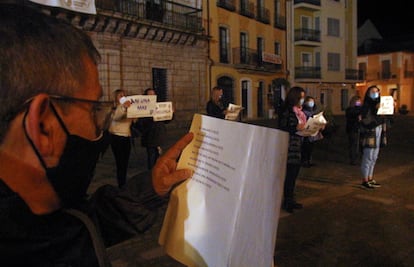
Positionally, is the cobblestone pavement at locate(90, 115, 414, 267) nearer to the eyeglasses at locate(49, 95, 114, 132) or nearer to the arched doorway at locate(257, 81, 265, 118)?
the eyeglasses at locate(49, 95, 114, 132)

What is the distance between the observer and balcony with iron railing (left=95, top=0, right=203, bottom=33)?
18.2 meters

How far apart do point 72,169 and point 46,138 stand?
154 mm

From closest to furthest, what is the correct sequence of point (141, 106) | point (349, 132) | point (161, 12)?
point (141, 106) < point (349, 132) < point (161, 12)

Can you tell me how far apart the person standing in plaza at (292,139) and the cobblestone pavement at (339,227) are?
0.23 metres

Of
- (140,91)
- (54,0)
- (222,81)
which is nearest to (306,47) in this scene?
(222,81)

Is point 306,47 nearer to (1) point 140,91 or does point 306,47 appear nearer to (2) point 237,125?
(1) point 140,91

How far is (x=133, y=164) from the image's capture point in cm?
994

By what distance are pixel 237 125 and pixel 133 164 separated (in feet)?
29.3

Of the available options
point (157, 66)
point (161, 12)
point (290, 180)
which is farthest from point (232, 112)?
point (161, 12)

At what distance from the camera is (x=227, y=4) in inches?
1009

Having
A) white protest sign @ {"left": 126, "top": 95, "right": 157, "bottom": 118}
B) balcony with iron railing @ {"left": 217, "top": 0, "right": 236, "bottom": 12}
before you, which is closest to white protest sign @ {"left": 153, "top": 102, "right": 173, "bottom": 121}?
white protest sign @ {"left": 126, "top": 95, "right": 157, "bottom": 118}

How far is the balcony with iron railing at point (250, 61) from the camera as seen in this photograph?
2695cm

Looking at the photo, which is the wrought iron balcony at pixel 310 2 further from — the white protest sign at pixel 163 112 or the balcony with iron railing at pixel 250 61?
the white protest sign at pixel 163 112

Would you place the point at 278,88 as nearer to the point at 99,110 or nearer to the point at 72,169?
the point at 99,110
